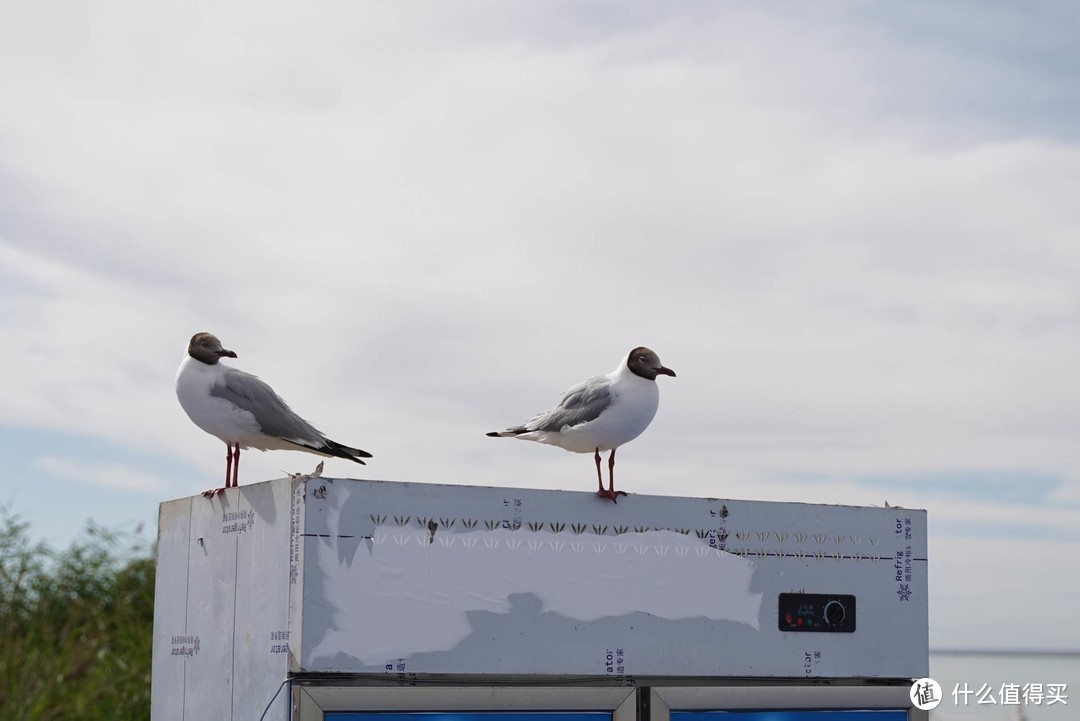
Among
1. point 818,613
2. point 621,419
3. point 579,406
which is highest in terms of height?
point 579,406

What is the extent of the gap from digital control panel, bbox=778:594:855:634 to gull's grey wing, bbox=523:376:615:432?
1420mm

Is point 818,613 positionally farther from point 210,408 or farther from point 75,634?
point 75,634

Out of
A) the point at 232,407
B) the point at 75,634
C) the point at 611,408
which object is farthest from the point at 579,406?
the point at 75,634

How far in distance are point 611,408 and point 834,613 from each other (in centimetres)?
164

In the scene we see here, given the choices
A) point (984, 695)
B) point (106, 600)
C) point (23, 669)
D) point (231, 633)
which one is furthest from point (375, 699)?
point (106, 600)

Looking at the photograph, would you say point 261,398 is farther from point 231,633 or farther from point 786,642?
point 786,642

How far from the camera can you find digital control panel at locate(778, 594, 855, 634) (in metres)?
6.99

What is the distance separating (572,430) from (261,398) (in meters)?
1.74

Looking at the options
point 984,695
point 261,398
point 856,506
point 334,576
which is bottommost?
point 984,695

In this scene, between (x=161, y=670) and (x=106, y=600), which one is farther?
(x=106, y=600)

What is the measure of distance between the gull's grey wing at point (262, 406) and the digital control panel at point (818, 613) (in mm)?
2716

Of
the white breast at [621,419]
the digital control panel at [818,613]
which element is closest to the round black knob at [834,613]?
the digital control panel at [818,613]

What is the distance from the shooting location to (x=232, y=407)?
7.32 metres

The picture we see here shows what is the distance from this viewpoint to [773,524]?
7047mm
